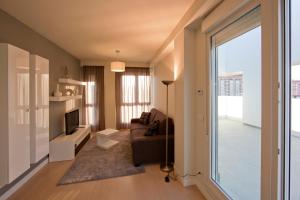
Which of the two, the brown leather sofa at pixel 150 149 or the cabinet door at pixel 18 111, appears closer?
the cabinet door at pixel 18 111

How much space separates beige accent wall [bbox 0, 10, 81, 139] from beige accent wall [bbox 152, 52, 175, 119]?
2786 mm

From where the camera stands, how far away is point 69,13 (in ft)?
7.89

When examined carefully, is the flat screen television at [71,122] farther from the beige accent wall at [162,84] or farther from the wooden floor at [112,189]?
the beige accent wall at [162,84]

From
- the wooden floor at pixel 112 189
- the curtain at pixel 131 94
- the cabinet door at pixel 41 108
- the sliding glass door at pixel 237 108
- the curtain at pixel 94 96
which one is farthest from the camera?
the curtain at pixel 131 94

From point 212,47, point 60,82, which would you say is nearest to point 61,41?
point 60,82

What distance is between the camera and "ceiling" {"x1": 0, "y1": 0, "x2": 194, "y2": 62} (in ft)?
7.08

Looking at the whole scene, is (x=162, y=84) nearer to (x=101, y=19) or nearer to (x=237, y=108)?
(x=101, y=19)

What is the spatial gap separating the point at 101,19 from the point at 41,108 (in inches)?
71.0

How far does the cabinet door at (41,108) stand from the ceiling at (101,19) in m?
Result: 0.69

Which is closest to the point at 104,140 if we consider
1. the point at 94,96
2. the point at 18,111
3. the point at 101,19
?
the point at 94,96

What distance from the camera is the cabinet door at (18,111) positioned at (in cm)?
196

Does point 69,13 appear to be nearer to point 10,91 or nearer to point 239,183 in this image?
point 10,91

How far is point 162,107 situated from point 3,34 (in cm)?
383

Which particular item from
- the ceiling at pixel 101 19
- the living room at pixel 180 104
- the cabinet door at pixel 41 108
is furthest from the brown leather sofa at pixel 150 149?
the ceiling at pixel 101 19
